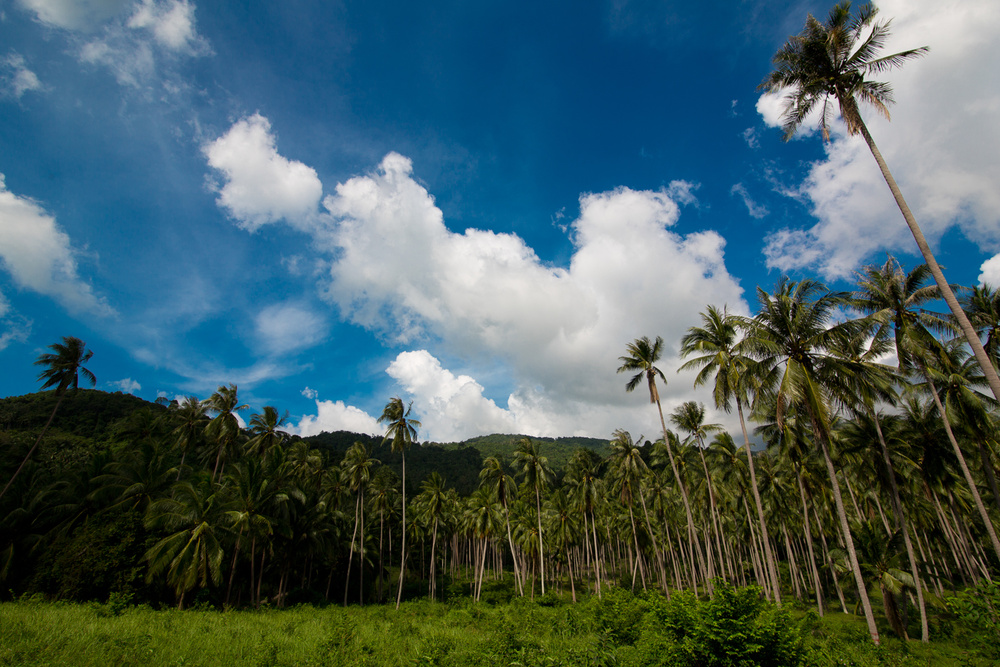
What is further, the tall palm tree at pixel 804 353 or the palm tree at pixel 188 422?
the palm tree at pixel 188 422

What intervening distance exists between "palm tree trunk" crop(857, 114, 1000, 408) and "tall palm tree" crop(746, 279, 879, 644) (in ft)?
18.4

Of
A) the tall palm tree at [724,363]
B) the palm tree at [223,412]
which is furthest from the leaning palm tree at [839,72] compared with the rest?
the palm tree at [223,412]

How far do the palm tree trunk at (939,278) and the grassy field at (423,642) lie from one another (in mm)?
8488

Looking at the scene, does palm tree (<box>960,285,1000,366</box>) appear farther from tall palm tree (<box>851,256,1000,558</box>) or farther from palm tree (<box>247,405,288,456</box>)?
palm tree (<box>247,405,288,456</box>)

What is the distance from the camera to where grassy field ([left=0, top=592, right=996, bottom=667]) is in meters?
10.1

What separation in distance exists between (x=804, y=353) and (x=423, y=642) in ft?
73.7

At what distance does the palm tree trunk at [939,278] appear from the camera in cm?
1062

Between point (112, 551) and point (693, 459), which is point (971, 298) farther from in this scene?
point (112, 551)

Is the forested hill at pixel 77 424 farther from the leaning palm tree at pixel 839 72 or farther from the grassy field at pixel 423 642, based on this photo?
the leaning palm tree at pixel 839 72

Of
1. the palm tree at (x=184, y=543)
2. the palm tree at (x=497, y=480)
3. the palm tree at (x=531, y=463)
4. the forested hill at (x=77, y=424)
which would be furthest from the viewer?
the forested hill at (x=77, y=424)

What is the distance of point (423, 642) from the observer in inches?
704

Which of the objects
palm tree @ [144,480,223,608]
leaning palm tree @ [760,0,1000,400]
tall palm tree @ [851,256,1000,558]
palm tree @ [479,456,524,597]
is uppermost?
leaning palm tree @ [760,0,1000,400]

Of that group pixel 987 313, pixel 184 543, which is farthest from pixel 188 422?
pixel 987 313

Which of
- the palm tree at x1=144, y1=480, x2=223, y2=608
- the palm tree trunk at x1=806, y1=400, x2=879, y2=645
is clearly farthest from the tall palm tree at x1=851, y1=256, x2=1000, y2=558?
the palm tree at x1=144, y1=480, x2=223, y2=608
